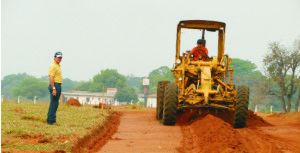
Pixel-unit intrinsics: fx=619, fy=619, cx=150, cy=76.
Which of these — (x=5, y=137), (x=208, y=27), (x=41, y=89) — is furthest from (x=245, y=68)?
(x=5, y=137)

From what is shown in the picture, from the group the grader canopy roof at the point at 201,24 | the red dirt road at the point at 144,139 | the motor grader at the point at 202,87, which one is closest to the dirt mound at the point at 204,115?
the motor grader at the point at 202,87

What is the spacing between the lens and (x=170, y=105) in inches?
693

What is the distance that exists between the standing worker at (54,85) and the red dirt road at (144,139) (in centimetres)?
168

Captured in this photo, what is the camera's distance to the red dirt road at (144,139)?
12.0 meters

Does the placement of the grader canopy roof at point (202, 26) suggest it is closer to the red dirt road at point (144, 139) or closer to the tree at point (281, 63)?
the red dirt road at point (144, 139)

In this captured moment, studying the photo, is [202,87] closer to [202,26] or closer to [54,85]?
[202,26]

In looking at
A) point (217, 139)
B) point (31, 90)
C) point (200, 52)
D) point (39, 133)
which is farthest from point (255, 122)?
point (31, 90)

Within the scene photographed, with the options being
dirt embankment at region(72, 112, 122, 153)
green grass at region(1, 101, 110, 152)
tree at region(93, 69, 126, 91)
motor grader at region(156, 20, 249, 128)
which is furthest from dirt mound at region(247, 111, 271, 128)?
tree at region(93, 69, 126, 91)

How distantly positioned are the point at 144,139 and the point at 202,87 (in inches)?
185

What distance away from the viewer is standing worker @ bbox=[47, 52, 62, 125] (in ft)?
50.9

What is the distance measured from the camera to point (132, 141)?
13.5 m

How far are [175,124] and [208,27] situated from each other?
391 centimetres

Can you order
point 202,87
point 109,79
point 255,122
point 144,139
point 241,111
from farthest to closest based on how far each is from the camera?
point 109,79, point 255,122, point 202,87, point 241,111, point 144,139

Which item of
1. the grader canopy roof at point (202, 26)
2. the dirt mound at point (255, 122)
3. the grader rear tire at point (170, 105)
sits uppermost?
the grader canopy roof at point (202, 26)
